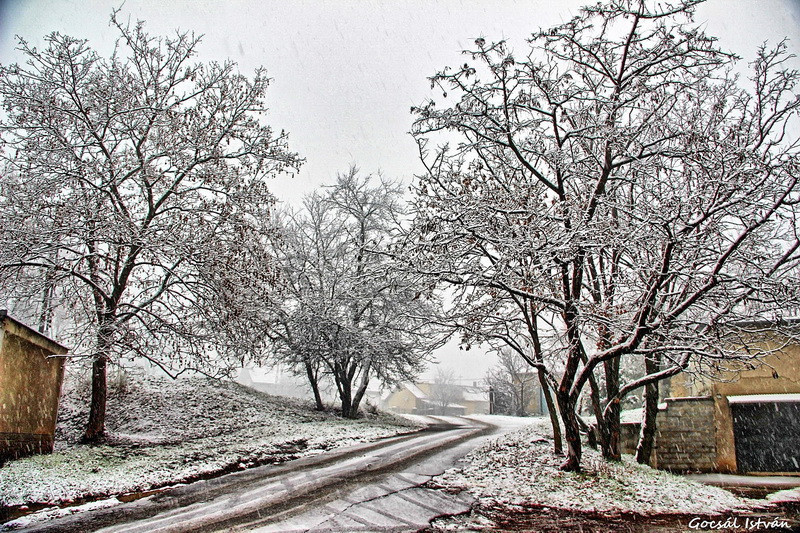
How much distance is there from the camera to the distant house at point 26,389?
341 inches

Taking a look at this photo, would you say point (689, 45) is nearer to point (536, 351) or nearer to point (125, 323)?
point (536, 351)

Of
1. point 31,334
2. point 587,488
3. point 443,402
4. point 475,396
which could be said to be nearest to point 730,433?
point 587,488

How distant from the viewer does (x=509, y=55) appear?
23.0 ft

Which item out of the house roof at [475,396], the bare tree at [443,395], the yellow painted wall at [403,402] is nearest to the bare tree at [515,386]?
the bare tree at [443,395]

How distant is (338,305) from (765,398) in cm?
1418

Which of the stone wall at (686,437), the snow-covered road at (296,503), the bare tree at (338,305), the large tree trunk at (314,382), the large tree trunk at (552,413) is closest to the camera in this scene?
the snow-covered road at (296,503)

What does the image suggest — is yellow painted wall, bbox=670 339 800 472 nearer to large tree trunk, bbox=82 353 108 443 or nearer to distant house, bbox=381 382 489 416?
large tree trunk, bbox=82 353 108 443

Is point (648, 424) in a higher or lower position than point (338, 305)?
lower

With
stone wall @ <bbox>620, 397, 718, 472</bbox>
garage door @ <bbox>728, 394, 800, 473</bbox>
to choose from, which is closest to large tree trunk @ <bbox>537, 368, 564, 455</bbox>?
stone wall @ <bbox>620, 397, 718, 472</bbox>

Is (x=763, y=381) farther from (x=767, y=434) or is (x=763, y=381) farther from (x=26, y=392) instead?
(x=26, y=392)

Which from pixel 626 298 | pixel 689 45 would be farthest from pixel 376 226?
pixel 689 45

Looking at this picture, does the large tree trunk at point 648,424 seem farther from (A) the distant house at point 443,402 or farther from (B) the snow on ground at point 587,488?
(A) the distant house at point 443,402

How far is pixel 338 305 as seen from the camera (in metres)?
18.2

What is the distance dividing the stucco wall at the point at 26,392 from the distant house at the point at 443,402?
172 feet
